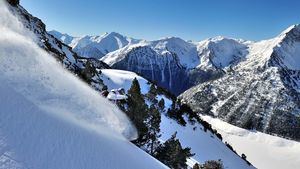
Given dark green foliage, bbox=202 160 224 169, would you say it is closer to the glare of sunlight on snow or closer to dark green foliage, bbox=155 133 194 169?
dark green foliage, bbox=155 133 194 169

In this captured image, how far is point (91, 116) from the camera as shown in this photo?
75.6ft

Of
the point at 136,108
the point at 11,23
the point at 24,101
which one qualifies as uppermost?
the point at 11,23

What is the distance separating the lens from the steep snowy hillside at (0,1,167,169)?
48.4 ft

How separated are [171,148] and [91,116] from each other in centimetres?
2414


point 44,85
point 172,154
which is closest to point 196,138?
A: point 172,154

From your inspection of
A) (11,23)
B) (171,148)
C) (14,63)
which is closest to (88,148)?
(14,63)

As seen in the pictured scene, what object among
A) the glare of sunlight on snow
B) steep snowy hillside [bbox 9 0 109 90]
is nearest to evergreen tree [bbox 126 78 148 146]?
the glare of sunlight on snow

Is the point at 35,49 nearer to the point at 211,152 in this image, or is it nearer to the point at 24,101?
the point at 24,101

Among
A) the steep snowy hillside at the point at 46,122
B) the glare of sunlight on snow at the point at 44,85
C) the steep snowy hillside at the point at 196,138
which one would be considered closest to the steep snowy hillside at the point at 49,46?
the steep snowy hillside at the point at 196,138

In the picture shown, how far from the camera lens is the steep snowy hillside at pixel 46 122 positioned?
14.8 meters

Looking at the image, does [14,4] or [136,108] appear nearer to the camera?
[136,108]

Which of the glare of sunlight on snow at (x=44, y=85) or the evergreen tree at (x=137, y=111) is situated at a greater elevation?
the glare of sunlight on snow at (x=44, y=85)

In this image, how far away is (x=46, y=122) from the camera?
17047 mm

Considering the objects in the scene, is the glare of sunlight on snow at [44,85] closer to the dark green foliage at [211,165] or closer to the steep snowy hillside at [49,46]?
the dark green foliage at [211,165]
